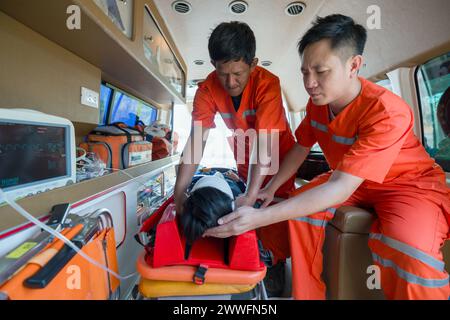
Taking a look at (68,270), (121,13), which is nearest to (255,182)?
(68,270)

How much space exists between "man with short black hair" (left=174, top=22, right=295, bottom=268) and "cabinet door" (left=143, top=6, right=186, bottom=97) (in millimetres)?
795

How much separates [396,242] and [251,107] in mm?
1019

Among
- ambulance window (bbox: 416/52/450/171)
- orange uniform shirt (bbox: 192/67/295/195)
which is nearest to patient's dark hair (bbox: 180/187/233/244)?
orange uniform shirt (bbox: 192/67/295/195)

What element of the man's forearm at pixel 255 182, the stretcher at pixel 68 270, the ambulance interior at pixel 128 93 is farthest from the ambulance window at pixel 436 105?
the stretcher at pixel 68 270

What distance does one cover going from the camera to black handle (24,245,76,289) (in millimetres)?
511

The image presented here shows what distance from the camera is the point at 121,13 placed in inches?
58.6

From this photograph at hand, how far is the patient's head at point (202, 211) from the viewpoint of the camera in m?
0.82

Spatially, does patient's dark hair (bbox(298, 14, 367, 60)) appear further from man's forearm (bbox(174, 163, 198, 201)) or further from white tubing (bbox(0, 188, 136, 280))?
white tubing (bbox(0, 188, 136, 280))

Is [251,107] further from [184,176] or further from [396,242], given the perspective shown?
[396,242]

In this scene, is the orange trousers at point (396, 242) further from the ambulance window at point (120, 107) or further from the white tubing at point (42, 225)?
the ambulance window at point (120, 107)

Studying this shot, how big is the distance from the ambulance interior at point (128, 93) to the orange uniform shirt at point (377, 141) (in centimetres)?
31

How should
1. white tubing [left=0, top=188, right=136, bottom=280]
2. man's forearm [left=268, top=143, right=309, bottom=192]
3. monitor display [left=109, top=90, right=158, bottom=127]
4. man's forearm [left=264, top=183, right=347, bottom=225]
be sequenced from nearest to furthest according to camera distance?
white tubing [left=0, top=188, right=136, bottom=280]
man's forearm [left=264, top=183, right=347, bottom=225]
man's forearm [left=268, top=143, right=309, bottom=192]
monitor display [left=109, top=90, right=158, bottom=127]

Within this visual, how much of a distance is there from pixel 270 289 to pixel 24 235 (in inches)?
52.0

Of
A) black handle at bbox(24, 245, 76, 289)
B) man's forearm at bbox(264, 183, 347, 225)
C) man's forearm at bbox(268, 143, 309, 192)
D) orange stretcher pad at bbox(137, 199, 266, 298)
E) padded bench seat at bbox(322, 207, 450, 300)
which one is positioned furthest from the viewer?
man's forearm at bbox(268, 143, 309, 192)
